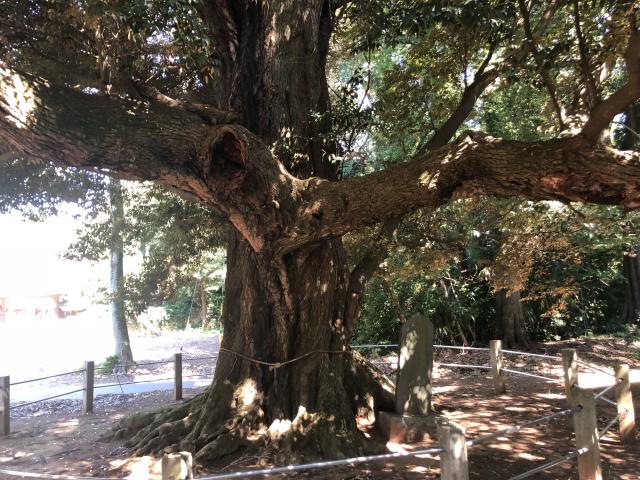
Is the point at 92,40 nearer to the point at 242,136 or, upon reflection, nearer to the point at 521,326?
the point at 242,136

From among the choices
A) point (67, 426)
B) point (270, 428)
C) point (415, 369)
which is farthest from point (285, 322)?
point (67, 426)

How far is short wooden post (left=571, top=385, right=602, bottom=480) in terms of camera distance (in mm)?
4629

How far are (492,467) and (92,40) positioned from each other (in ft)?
25.5

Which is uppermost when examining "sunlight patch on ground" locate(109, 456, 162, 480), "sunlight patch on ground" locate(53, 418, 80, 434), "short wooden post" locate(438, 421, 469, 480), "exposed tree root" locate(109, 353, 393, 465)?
"short wooden post" locate(438, 421, 469, 480)

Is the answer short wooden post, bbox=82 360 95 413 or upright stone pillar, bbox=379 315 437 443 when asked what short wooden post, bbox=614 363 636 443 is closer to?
upright stone pillar, bbox=379 315 437 443

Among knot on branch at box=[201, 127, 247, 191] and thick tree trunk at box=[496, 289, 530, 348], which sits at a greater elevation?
knot on branch at box=[201, 127, 247, 191]

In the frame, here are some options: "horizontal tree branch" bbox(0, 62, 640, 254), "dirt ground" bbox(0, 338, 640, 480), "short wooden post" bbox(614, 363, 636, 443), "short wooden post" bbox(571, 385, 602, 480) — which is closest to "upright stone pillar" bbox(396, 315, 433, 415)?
"dirt ground" bbox(0, 338, 640, 480)

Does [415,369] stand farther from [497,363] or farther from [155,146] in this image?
[155,146]

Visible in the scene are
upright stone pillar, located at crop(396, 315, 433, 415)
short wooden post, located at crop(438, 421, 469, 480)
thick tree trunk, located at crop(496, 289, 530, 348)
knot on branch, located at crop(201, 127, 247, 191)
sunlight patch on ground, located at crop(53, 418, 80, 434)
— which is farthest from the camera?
thick tree trunk, located at crop(496, 289, 530, 348)

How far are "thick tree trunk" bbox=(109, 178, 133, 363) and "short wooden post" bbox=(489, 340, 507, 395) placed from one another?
39.4 feet

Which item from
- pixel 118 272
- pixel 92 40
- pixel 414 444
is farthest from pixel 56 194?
pixel 414 444

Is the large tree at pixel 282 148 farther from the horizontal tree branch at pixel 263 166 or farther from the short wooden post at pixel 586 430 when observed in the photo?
the short wooden post at pixel 586 430

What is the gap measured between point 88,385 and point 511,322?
11.9 metres

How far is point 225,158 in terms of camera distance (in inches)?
238
